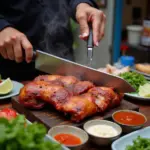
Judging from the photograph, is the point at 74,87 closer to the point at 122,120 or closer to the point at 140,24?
the point at 122,120

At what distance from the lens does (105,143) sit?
1126 millimetres

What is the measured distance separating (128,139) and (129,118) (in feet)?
0.49

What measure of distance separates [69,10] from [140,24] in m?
1.85

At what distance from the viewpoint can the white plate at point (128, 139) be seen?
1106 millimetres

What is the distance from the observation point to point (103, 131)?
118 cm

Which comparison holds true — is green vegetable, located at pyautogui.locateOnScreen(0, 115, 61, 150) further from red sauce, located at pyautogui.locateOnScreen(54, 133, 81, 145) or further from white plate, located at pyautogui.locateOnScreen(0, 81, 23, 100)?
white plate, located at pyautogui.locateOnScreen(0, 81, 23, 100)

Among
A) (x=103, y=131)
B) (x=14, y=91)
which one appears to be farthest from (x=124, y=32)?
(x=103, y=131)

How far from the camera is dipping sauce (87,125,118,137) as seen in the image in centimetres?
116

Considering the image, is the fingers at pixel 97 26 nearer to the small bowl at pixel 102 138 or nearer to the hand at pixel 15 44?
the hand at pixel 15 44

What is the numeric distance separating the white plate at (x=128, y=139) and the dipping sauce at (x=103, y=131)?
0.04 m

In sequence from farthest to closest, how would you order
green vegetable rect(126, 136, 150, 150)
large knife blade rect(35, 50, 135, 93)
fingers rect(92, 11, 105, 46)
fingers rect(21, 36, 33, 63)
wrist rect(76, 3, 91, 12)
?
wrist rect(76, 3, 91, 12) < fingers rect(92, 11, 105, 46) < fingers rect(21, 36, 33, 63) < large knife blade rect(35, 50, 135, 93) < green vegetable rect(126, 136, 150, 150)

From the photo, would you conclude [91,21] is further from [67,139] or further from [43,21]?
[67,139]

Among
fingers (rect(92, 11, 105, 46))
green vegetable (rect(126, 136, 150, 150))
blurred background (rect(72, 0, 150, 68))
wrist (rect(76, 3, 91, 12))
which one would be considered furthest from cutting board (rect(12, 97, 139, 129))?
blurred background (rect(72, 0, 150, 68))

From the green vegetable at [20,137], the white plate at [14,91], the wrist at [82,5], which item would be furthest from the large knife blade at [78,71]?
the green vegetable at [20,137]
